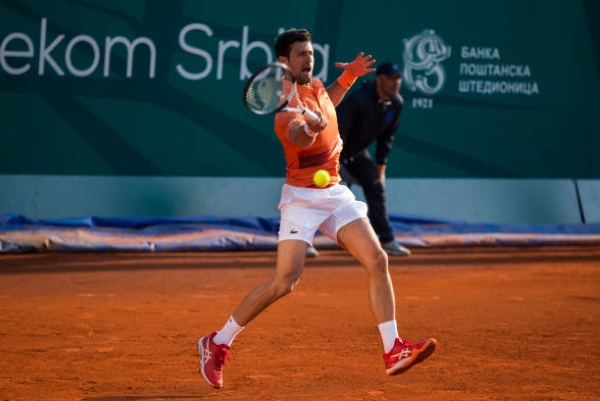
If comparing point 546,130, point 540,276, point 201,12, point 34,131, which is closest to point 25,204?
point 34,131

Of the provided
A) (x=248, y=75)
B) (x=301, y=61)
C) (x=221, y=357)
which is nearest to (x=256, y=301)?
(x=221, y=357)

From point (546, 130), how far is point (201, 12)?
437 cm

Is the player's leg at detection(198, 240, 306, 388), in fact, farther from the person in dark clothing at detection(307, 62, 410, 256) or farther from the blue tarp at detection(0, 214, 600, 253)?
the blue tarp at detection(0, 214, 600, 253)

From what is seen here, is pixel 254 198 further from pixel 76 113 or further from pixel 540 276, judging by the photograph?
pixel 540 276

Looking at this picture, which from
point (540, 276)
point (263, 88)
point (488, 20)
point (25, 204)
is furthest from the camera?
Result: point (488, 20)

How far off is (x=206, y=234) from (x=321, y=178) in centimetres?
598

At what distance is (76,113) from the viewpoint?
11.0 metres

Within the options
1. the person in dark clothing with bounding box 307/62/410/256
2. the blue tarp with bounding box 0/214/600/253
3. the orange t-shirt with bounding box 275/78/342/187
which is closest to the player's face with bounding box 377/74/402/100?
the person in dark clothing with bounding box 307/62/410/256

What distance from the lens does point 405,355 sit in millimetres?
4844

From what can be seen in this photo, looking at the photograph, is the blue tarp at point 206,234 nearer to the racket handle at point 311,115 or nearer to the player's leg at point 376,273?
the player's leg at point 376,273

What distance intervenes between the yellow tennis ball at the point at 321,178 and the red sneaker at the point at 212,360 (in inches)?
36.6

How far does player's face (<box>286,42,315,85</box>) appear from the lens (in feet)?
16.5

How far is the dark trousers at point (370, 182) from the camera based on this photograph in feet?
33.5

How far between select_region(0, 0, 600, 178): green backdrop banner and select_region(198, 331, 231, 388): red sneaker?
20.6 feet
